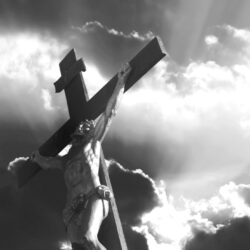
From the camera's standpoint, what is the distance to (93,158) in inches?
256

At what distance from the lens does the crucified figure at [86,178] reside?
5730 millimetres

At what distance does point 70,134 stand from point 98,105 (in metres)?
0.61

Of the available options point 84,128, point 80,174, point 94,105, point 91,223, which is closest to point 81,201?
point 91,223

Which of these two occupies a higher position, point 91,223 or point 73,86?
point 73,86

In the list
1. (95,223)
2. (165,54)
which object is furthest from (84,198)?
(165,54)

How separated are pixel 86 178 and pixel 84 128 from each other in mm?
962

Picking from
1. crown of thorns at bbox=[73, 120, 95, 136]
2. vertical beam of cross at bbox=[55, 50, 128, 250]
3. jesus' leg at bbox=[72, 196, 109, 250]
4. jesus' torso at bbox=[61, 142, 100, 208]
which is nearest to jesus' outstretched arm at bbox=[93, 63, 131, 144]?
crown of thorns at bbox=[73, 120, 95, 136]

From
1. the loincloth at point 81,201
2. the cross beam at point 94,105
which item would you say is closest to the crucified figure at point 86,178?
the loincloth at point 81,201

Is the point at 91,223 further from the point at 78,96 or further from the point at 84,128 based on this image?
the point at 78,96

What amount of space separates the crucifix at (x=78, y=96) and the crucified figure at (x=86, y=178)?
0.51 feet

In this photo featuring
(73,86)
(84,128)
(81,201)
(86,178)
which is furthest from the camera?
(73,86)

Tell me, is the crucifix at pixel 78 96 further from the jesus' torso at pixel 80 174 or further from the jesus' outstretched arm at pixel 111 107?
the jesus' torso at pixel 80 174

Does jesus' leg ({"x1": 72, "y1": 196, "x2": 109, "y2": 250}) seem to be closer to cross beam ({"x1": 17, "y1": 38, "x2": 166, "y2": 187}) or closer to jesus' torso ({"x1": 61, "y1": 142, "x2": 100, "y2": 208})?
jesus' torso ({"x1": 61, "y1": 142, "x2": 100, "y2": 208})

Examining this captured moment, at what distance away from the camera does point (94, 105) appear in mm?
7387
